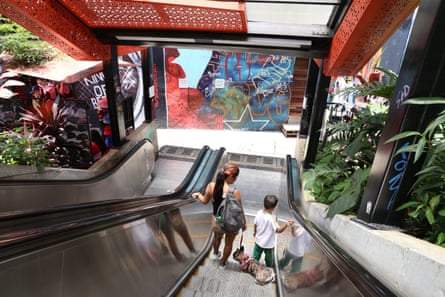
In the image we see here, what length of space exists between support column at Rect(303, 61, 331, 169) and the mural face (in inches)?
223

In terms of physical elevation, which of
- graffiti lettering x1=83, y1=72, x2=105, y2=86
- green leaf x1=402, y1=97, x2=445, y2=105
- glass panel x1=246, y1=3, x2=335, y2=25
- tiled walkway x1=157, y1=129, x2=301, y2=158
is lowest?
tiled walkway x1=157, y1=129, x2=301, y2=158

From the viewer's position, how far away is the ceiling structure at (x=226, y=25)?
280cm

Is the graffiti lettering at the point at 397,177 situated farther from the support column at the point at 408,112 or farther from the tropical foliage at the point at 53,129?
the tropical foliage at the point at 53,129

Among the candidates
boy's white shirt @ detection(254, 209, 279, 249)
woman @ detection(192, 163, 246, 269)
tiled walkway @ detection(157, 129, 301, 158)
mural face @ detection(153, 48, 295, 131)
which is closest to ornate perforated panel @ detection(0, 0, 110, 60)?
woman @ detection(192, 163, 246, 269)

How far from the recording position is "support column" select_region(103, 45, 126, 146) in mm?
→ 5152

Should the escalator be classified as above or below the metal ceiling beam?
below

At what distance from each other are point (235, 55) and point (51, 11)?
750 centimetres

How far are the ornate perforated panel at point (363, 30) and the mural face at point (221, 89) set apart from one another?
21.8 feet

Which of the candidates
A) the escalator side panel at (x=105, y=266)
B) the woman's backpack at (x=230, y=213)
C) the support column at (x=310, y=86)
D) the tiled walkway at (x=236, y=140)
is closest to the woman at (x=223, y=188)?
the woman's backpack at (x=230, y=213)

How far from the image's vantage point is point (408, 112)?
1.59 meters

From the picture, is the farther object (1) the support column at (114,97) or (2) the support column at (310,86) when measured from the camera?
(2) the support column at (310,86)

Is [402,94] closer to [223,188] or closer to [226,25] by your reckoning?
[223,188]

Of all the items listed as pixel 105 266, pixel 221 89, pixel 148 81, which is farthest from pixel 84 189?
pixel 221 89

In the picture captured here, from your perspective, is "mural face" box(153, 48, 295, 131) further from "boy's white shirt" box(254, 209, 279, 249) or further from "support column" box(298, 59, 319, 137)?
"boy's white shirt" box(254, 209, 279, 249)
